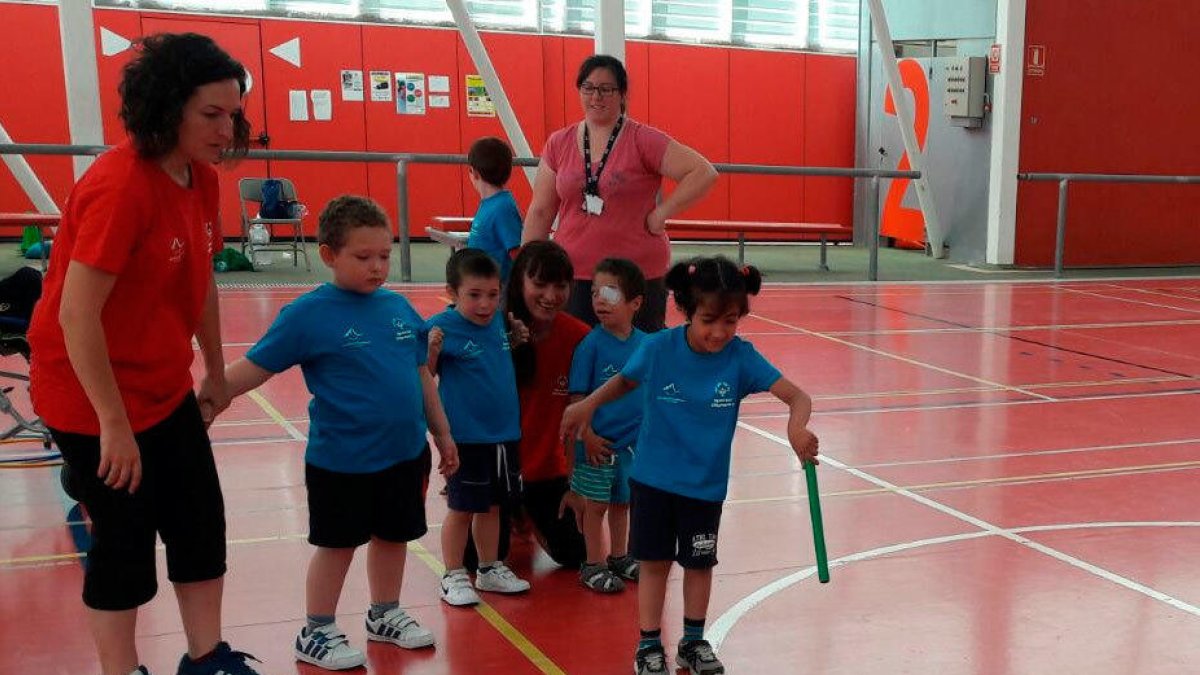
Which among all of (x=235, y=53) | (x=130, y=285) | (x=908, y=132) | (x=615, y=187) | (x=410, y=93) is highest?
(x=235, y=53)

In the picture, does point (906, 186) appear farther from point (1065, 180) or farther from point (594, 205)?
A: point (594, 205)

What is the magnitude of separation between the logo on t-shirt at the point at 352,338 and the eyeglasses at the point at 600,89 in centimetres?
163

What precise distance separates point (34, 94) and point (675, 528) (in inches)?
544

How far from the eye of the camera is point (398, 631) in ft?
10.9

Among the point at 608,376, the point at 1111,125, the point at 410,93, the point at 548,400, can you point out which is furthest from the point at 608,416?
the point at 410,93

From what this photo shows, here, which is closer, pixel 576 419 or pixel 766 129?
pixel 576 419

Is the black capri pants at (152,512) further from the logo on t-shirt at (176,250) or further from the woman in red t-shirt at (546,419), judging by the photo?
the woman in red t-shirt at (546,419)

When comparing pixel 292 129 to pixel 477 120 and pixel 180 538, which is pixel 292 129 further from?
pixel 180 538

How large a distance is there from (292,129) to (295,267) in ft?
11.6

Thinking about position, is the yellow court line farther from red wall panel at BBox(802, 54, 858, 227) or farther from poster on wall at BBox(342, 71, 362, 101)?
red wall panel at BBox(802, 54, 858, 227)

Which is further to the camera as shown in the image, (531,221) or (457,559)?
(531,221)

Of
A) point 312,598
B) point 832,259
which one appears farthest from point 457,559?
point 832,259

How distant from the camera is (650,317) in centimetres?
441

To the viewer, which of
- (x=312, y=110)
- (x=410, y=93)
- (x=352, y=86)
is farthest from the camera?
(x=410, y=93)
